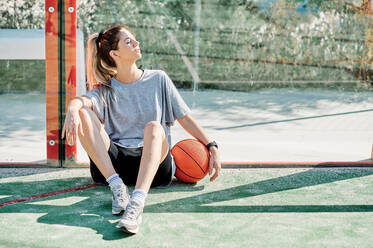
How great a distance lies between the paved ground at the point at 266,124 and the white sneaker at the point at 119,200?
138 cm

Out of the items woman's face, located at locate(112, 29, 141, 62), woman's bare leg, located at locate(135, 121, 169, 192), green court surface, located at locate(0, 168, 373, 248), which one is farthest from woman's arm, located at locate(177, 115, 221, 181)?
woman's face, located at locate(112, 29, 141, 62)

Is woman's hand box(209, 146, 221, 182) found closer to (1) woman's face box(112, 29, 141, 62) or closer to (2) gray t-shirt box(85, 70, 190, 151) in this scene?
(2) gray t-shirt box(85, 70, 190, 151)

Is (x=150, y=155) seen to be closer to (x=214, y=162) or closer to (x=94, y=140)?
(x=94, y=140)

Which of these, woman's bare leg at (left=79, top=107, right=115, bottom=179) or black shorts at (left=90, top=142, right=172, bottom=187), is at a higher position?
woman's bare leg at (left=79, top=107, right=115, bottom=179)

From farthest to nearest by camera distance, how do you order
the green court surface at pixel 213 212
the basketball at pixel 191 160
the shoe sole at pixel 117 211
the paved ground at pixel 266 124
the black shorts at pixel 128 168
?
the paved ground at pixel 266 124 < the basketball at pixel 191 160 < the black shorts at pixel 128 168 < the shoe sole at pixel 117 211 < the green court surface at pixel 213 212

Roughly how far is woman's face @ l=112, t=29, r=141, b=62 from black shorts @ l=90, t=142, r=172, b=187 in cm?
57

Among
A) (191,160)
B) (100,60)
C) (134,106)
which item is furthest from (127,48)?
(191,160)

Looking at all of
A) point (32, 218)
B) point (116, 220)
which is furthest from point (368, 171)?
point (32, 218)

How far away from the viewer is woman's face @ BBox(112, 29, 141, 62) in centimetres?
330

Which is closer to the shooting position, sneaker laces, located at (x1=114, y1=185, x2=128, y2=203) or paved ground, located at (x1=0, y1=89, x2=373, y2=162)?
sneaker laces, located at (x1=114, y1=185, x2=128, y2=203)

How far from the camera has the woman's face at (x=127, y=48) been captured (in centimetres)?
330

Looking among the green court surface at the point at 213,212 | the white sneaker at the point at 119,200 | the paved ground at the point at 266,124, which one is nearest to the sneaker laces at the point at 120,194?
the white sneaker at the point at 119,200

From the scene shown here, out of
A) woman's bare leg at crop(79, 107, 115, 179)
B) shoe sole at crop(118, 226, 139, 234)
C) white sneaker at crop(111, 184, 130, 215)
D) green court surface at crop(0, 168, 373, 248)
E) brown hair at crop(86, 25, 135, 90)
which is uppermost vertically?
brown hair at crop(86, 25, 135, 90)

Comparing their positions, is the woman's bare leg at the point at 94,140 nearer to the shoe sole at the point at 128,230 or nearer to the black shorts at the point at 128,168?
the black shorts at the point at 128,168
